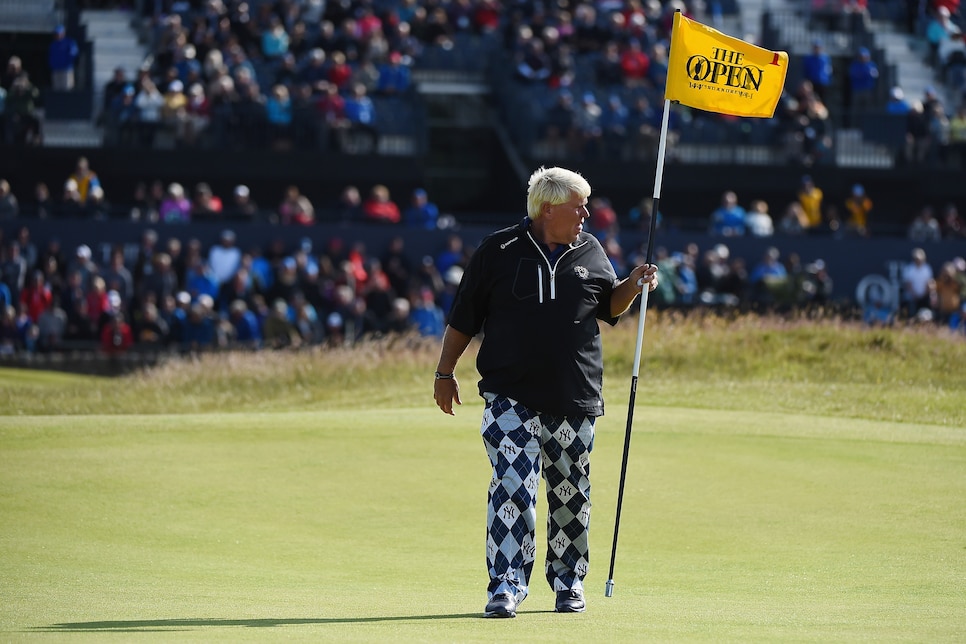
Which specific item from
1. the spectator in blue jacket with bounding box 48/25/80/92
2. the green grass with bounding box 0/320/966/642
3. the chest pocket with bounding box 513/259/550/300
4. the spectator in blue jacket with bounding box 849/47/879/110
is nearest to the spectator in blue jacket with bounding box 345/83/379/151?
the spectator in blue jacket with bounding box 48/25/80/92

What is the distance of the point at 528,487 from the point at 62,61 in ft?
86.7

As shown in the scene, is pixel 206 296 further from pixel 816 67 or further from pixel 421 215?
pixel 816 67

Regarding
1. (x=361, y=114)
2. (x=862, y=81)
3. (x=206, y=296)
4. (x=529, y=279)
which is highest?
(x=862, y=81)

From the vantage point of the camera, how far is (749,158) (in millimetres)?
31781

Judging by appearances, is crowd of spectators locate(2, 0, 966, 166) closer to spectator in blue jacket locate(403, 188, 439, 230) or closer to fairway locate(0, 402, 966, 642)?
spectator in blue jacket locate(403, 188, 439, 230)

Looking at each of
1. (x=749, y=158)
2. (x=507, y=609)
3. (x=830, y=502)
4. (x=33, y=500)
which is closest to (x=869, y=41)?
(x=749, y=158)

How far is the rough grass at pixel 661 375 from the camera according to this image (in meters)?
18.8

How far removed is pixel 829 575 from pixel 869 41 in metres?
29.3

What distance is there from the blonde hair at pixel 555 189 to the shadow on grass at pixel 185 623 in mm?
2051

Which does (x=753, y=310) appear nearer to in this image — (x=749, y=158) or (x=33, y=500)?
(x=749, y=158)

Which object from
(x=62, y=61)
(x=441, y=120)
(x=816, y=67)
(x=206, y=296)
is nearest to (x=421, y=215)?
(x=206, y=296)

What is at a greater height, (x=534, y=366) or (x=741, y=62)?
(x=741, y=62)

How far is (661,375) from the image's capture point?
20.5 metres

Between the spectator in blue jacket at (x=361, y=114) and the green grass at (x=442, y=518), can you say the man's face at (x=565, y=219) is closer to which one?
the green grass at (x=442, y=518)
